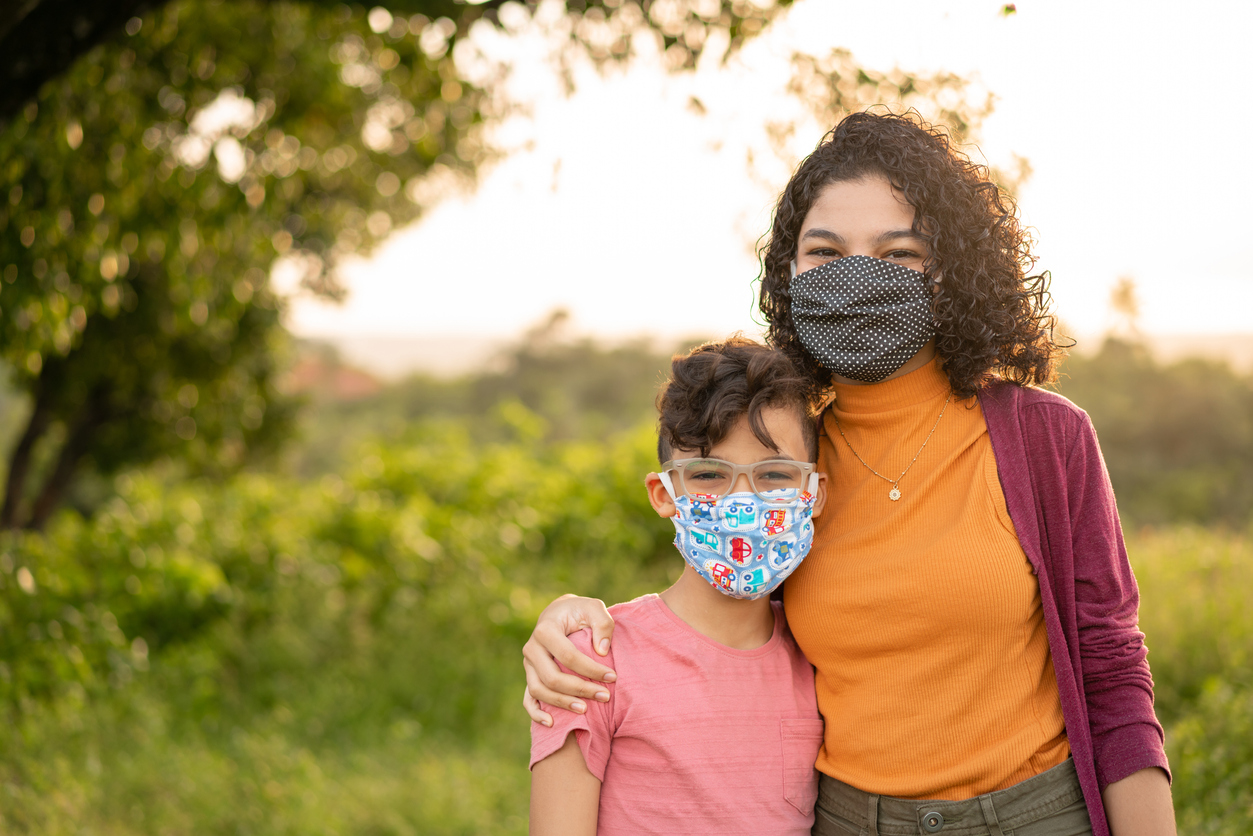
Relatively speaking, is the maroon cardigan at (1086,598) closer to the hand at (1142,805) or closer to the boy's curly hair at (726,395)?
the hand at (1142,805)

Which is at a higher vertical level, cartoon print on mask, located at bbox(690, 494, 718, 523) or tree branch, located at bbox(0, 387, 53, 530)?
cartoon print on mask, located at bbox(690, 494, 718, 523)

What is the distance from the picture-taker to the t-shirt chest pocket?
2.00 metres

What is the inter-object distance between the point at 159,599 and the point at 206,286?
248 centimetres

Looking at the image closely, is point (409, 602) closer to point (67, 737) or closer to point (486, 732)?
point (486, 732)

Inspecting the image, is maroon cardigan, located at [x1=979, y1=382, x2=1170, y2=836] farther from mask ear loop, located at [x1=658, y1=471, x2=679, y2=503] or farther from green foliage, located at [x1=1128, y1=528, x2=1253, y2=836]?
green foliage, located at [x1=1128, y1=528, x2=1253, y2=836]

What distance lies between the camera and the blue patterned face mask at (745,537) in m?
1.99

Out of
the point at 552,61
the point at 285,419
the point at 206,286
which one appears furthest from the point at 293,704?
the point at 285,419

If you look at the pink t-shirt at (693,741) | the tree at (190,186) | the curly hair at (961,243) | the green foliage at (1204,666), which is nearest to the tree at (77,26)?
the tree at (190,186)

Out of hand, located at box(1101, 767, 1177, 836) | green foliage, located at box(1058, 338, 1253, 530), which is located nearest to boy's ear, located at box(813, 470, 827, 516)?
hand, located at box(1101, 767, 1177, 836)

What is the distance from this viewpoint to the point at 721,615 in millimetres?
2100

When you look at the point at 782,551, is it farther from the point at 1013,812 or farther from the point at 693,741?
the point at 1013,812

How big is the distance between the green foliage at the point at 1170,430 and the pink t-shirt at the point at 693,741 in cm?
1444

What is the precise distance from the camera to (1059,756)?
6.08 ft

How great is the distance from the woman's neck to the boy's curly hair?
297 mm
